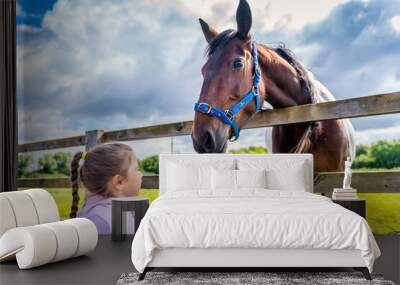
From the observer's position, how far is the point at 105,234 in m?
5.84

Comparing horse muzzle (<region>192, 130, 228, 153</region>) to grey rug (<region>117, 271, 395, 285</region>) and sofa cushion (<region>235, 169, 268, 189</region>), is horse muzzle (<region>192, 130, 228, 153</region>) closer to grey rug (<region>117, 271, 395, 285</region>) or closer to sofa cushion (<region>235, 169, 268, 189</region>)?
sofa cushion (<region>235, 169, 268, 189</region>)

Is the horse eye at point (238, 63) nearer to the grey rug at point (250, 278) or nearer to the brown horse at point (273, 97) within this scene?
the brown horse at point (273, 97)

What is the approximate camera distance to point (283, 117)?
553 centimetres

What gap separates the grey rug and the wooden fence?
6.15 ft

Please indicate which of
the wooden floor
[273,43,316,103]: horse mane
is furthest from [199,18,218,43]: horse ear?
the wooden floor

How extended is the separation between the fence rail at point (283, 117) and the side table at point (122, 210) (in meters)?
1.01

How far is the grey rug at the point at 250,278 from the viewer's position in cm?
352

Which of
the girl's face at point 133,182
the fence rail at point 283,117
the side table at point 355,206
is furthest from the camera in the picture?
the girl's face at point 133,182

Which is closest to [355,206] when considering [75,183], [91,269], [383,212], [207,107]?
[383,212]

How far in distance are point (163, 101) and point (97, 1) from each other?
1.42 m

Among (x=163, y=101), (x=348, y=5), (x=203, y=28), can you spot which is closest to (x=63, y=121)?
(x=163, y=101)

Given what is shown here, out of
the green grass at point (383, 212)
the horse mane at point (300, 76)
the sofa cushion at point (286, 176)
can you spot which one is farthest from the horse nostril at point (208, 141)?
the green grass at point (383, 212)

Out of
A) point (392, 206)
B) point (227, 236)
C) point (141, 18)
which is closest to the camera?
point (227, 236)

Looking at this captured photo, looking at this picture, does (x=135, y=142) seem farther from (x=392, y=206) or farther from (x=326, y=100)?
(x=392, y=206)
